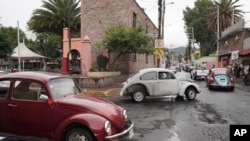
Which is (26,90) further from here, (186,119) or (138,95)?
(138,95)

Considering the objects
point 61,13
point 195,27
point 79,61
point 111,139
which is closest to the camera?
point 111,139

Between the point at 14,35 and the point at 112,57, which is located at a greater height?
the point at 14,35

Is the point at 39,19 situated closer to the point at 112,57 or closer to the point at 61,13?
the point at 61,13

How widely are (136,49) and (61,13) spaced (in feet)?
54.6

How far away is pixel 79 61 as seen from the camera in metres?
31.5

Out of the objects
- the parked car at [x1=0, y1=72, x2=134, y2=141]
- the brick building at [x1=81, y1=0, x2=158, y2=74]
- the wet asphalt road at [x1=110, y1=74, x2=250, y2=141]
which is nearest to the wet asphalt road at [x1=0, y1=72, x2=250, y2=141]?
the wet asphalt road at [x1=110, y1=74, x2=250, y2=141]

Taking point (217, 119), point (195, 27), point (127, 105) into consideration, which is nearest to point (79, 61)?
point (127, 105)

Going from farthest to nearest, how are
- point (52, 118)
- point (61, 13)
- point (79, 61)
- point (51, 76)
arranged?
point (61, 13), point (79, 61), point (51, 76), point (52, 118)

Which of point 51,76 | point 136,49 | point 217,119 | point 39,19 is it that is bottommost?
point 217,119

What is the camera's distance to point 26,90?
7.54 m

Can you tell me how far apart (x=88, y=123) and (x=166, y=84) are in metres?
10.2

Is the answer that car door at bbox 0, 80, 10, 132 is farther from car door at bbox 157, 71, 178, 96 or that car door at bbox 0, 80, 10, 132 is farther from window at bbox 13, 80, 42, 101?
car door at bbox 157, 71, 178, 96

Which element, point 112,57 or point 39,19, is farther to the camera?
point 39,19

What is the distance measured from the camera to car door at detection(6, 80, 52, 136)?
7121mm
